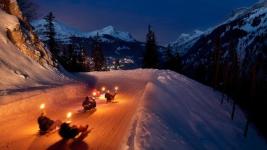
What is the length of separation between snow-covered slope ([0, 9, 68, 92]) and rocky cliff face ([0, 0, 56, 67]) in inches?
27.1

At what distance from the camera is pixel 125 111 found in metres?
21.9

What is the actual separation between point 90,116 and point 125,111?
2.41 meters

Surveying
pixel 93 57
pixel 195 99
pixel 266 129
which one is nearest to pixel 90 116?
pixel 195 99

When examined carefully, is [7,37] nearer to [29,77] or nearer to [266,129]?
[29,77]

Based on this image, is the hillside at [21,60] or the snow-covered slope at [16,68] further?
the hillside at [21,60]

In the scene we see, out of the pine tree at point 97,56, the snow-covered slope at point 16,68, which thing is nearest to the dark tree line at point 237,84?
the snow-covered slope at point 16,68

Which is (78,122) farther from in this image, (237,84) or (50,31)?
(50,31)

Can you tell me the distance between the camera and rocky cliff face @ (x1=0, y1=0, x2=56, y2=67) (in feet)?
120

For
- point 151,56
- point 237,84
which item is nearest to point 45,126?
point 237,84

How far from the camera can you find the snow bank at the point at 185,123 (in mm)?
16594

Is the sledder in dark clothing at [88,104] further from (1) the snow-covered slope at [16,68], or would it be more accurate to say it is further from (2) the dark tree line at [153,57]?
(2) the dark tree line at [153,57]

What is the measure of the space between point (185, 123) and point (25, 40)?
21570mm

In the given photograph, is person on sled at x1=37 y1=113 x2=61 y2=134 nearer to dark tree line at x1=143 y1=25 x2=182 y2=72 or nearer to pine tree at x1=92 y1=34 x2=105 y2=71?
dark tree line at x1=143 y1=25 x2=182 y2=72

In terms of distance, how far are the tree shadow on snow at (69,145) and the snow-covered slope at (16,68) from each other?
953cm
